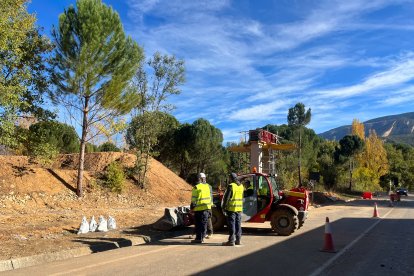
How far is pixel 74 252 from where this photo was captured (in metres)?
10.1

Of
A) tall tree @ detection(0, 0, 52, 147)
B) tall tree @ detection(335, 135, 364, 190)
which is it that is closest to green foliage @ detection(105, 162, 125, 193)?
tall tree @ detection(0, 0, 52, 147)

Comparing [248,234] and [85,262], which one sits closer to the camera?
[85,262]

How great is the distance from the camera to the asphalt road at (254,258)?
26.2 feet

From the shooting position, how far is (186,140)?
4166cm

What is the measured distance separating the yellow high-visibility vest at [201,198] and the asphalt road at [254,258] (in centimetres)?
100

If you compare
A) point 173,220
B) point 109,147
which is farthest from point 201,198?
point 109,147

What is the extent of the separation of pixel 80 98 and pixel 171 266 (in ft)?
45.7

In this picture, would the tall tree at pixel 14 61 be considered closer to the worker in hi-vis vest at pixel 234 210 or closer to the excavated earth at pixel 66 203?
the excavated earth at pixel 66 203

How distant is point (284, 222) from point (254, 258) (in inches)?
172

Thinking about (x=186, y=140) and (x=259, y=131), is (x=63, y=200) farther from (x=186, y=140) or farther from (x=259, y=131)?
(x=186, y=140)

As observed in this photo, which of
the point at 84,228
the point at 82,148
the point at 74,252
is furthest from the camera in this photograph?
the point at 82,148

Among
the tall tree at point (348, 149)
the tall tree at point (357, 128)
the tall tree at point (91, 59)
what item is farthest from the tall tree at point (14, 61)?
the tall tree at point (357, 128)

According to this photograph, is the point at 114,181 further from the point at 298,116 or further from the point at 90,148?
the point at 298,116

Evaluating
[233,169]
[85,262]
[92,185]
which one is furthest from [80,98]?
[233,169]
